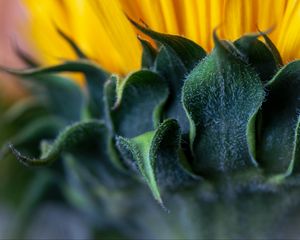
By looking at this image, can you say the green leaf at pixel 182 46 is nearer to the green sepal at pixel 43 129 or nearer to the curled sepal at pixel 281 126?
the curled sepal at pixel 281 126

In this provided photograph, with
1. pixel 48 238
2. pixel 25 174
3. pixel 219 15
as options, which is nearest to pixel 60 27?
pixel 219 15

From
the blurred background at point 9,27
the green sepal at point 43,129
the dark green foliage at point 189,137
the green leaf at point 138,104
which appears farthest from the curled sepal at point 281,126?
the blurred background at point 9,27

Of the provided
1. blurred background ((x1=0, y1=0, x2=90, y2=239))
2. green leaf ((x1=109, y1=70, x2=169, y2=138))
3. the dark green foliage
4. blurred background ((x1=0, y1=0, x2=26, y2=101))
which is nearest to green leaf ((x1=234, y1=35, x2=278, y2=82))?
the dark green foliage

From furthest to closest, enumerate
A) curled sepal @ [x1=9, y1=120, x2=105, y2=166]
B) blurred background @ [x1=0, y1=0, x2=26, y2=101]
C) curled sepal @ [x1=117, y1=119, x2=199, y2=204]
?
blurred background @ [x1=0, y1=0, x2=26, y2=101]
curled sepal @ [x1=9, y1=120, x2=105, y2=166]
curled sepal @ [x1=117, y1=119, x2=199, y2=204]

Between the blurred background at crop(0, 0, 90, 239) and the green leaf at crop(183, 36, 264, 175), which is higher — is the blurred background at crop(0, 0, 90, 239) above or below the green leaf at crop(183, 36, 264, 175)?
below

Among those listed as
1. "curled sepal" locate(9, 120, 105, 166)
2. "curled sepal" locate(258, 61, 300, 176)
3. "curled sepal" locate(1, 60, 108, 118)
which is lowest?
"curled sepal" locate(258, 61, 300, 176)

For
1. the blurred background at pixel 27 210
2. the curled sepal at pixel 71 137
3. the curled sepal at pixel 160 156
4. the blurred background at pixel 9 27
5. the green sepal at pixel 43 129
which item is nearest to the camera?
the curled sepal at pixel 160 156

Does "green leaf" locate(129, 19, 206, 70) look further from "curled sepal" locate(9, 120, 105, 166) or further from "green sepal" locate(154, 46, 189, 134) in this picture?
"curled sepal" locate(9, 120, 105, 166)

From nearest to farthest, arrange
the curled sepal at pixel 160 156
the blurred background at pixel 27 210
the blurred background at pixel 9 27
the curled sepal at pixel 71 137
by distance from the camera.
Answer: the curled sepal at pixel 160 156 < the curled sepal at pixel 71 137 < the blurred background at pixel 27 210 < the blurred background at pixel 9 27
